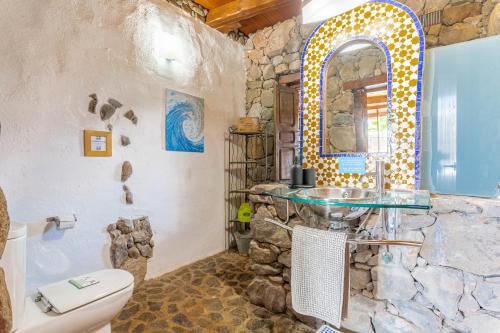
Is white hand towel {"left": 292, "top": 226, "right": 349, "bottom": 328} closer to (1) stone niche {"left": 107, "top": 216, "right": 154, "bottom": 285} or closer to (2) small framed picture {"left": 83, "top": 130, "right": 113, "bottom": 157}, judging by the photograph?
(1) stone niche {"left": 107, "top": 216, "right": 154, "bottom": 285}

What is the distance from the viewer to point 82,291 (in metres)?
1.25

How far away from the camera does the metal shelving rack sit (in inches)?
116

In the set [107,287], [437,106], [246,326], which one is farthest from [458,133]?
[107,287]

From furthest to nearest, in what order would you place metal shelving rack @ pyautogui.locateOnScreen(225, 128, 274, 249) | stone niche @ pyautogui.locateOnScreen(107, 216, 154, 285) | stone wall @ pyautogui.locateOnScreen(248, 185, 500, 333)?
metal shelving rack @ pyautogui.locateOnScreen(225, 128, 274, 249) < stone niche @ pyautogui.locateOnScreen(107, 216, 154, 285) < stone wall @ pyautogui.locateOnScreen(248, 185, 500, 333)

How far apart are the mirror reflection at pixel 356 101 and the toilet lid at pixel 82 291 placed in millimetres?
1613

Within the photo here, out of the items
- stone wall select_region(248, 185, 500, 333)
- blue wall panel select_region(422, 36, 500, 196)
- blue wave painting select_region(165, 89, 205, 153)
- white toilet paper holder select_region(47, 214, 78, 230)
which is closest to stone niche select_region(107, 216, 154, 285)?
white toilet paper holder select_region(47, 214, 78, 230)

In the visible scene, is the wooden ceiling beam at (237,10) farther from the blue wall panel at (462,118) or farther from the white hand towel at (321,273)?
the white hand towel at (321,273)

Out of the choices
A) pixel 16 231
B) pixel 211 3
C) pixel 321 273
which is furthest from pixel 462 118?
pixel 211 3

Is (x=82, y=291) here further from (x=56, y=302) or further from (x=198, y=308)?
(x=198, y=308)

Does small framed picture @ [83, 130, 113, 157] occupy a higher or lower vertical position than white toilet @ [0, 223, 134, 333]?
higher

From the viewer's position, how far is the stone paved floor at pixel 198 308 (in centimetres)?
159

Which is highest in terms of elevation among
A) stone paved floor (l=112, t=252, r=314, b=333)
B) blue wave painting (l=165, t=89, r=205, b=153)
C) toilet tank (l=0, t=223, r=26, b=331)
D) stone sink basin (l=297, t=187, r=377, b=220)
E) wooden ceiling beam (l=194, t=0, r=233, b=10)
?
wooden ceiling beam (l=194, t=0, r=233, b=10)

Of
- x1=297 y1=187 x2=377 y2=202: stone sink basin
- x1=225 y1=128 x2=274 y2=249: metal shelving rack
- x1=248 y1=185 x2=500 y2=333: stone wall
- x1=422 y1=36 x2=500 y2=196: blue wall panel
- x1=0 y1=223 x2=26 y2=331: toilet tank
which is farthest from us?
x1=225 y1=128 x2=274 y2=249: metal shelving rack

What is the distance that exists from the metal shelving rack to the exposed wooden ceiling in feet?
3.84
